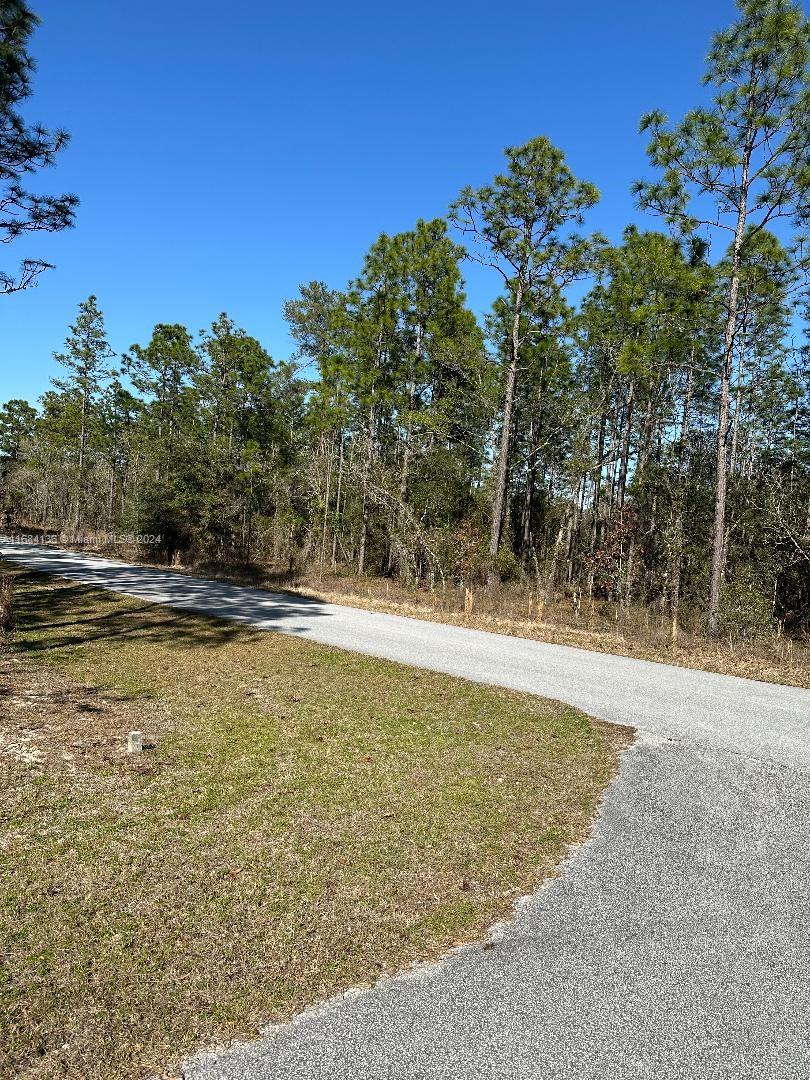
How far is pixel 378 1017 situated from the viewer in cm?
218

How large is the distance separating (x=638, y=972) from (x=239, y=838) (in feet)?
7.19

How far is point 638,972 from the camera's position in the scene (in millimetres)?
2473

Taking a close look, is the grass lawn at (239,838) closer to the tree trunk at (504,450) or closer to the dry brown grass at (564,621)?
the dry brown grass at (564,621)

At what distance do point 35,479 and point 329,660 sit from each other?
46004 mm

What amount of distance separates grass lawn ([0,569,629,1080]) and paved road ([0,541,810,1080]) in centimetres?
19

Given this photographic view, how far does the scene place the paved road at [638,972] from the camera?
202 cm

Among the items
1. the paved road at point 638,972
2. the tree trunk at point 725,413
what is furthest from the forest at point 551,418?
the paved road at point 638,972

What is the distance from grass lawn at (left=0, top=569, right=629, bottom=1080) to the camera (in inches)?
87.4

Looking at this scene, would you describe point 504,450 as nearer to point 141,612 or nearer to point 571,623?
point 571,623

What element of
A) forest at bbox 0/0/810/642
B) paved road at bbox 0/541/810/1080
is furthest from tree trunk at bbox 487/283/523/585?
paved road at bbox 0/541/810/1080

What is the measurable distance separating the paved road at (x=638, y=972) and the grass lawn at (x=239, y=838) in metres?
0.19

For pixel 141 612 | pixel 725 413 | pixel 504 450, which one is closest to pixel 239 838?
pixel 141 612

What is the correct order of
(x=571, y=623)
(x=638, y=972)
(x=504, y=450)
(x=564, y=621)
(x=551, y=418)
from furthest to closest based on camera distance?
(x=551, y=418), (x=504, y=450), (x=564, y=621), (x=571, y=623), (x=638, y=972)

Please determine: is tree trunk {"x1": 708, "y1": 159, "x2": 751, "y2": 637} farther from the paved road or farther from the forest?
the paved road
